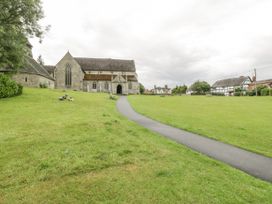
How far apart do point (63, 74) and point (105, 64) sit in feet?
54.2

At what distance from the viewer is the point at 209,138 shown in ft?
36.8

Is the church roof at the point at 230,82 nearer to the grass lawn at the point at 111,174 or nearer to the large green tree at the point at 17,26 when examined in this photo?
the large green tree at the point at 17,26

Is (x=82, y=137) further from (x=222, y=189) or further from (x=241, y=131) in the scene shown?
(x=241, y=131)

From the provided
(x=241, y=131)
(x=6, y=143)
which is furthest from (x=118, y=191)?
(x=241, y=131)

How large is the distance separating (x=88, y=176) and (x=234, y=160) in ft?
18.1

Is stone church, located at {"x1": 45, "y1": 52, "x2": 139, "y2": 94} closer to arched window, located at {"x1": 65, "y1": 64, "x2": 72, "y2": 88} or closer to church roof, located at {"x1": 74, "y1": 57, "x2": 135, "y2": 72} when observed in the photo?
arched window, located at {"x1": 65, "y1": 64, "x2": 72, "y2": 88}

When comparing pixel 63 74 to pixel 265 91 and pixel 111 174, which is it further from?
pixel 111 174

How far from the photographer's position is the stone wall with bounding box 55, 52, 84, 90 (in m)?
66.9

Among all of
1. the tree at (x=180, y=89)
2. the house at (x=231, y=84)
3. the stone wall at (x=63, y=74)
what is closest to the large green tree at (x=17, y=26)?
the stone wall at (x=63, y=74)

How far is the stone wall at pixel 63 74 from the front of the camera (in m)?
66.9

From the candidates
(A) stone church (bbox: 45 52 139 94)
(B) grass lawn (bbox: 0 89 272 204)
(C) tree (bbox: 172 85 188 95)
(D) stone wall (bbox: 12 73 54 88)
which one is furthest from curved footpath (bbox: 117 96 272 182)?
(C) tree (bbox: 172 85 188 95)

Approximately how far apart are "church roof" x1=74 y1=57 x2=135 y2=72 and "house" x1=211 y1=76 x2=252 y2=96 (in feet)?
169

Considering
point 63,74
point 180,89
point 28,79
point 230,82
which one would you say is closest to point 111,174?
point 28,79

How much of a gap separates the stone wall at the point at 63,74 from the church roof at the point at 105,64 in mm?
7492
